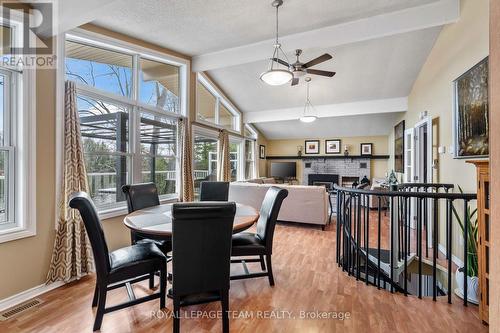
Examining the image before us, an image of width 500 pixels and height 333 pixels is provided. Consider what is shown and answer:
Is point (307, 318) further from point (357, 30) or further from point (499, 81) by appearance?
point (357, 30)

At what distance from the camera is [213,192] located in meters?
3.39

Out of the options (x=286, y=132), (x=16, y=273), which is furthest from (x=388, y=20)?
(x=286, y=132)

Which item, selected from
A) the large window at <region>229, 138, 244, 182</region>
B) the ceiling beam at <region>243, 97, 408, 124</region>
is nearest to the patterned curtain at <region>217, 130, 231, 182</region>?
the large window at <region>229, 138, 244, 182</region>

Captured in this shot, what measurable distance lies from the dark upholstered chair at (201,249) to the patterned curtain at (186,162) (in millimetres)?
2708

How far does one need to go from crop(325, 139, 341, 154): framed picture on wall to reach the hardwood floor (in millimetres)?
6699

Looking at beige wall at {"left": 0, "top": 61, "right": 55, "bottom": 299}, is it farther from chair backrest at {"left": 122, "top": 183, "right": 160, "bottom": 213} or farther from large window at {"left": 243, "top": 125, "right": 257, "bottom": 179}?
large window at {"left": 243, "top": 125, "right": 257, "bottom": 179}

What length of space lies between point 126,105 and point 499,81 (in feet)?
12.1

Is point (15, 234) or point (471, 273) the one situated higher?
point (15, 234)

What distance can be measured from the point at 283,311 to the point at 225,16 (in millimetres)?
3276

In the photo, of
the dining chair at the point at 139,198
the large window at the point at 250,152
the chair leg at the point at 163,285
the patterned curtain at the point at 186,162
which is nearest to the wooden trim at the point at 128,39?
the patterned curtain at the point at 186,162

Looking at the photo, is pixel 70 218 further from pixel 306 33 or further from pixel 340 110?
pixel 340 110

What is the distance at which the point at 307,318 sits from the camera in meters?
1.86

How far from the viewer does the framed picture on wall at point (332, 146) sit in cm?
867

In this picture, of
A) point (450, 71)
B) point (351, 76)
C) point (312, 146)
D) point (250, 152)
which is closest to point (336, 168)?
point (312, 146)
